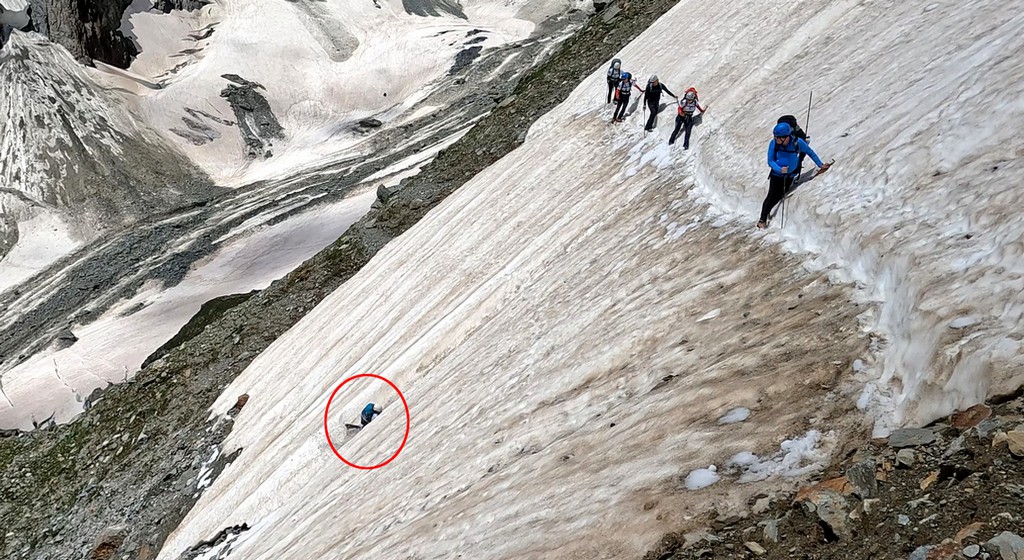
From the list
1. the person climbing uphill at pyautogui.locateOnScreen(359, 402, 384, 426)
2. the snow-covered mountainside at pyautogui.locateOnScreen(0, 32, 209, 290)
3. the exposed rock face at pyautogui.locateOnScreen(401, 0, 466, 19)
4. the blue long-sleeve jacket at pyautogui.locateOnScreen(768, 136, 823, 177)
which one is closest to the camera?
the blue long-sleeve jacket at pyautogui.locateOnScreen(768, 136, 823, 177)

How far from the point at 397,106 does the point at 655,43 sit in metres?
41.4

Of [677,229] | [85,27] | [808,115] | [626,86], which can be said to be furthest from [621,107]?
[85,27]

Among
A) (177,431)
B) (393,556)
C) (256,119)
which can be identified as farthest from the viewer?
(256,119)

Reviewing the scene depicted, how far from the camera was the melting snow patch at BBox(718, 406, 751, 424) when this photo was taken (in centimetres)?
840

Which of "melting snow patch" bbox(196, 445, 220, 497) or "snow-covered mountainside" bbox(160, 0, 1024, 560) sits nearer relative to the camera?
"snow-covered mountainside" bbox(160, 0, 1024, 560)

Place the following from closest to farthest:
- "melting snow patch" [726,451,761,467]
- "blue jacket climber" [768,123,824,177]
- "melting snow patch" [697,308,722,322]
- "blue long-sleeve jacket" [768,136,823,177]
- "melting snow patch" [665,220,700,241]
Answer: "melting snow patch" [726,451,761,467] < "melting snow patch" [697,308,722,322] < "blue jacket climber" [768,123,824,177] < "blue long-sleeve jacket" [768,136,823,177] < "melting snow patch" [665,220,700,241]

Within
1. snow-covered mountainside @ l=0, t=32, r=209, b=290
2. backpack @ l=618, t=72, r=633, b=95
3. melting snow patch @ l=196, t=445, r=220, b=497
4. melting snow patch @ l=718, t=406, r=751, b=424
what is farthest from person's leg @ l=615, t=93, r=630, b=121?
snow-covered mountainside @ l=0, t=32, r=209, b=290

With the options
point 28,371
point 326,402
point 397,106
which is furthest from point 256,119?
point 326,402

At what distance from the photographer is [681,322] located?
11242 mm

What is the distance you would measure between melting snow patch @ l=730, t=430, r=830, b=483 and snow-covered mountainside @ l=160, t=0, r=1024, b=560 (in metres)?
0.03

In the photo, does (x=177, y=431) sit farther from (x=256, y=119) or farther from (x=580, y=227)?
(x=256, y=119)

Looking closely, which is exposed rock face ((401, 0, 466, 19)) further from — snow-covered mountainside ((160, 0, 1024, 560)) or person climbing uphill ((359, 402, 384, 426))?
person climbing uphill ((359, 402, 384, 426))

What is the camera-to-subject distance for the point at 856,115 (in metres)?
13.3

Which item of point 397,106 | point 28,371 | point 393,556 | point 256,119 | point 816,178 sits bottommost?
point 393,556
